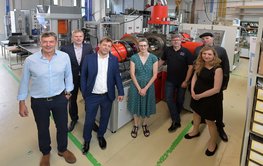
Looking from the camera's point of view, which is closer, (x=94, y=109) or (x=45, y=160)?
(x=45, y=160)

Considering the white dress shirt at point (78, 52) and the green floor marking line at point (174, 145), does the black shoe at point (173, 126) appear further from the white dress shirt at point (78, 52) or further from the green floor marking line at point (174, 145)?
the white dress shirt at point (78, 52)

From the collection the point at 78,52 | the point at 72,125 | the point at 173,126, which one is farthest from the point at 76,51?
the point at 173,126

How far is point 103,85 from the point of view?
7.47 feet

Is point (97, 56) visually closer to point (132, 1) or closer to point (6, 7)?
point (6, 7)

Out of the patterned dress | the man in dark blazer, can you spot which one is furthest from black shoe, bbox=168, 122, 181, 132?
the man in dark blazer

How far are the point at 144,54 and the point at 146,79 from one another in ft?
1.02

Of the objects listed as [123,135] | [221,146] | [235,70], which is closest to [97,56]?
[123,135]

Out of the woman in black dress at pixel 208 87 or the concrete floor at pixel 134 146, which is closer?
the woman in black dress at pixel 208 87

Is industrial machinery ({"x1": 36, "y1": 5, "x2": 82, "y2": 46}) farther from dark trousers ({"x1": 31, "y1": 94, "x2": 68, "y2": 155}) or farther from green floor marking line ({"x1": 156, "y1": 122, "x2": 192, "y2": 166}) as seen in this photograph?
green floor marking line ({"x1": 156, "y1": 122, "x2": 192, "y2": 166})

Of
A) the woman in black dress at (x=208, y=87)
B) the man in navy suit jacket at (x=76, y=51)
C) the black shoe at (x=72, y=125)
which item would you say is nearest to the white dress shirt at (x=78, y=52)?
the man in navy suit jacket at (x=76, y=51)

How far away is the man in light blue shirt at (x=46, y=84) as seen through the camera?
1825mm

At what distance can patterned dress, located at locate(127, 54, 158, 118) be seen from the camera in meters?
2.57

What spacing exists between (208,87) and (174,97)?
2.62 feet

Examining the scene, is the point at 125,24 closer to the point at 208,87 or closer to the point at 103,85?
the point at 103,85
